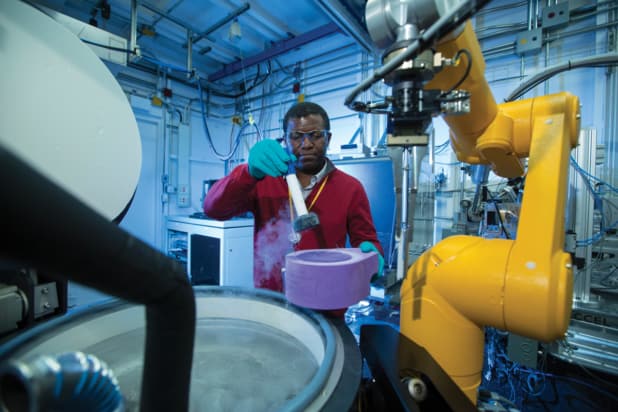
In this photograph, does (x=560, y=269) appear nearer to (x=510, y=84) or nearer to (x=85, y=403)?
(x=85, y=403)

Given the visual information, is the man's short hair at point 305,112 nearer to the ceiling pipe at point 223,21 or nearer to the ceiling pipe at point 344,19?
the ceiling pipe at point 344,19

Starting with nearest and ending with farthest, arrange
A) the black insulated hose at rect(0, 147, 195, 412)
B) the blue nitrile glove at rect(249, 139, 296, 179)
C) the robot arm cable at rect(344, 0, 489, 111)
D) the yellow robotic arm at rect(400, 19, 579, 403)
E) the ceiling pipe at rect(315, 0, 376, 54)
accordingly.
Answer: the black insulated hose at rect(0, 147, 195, 412) → the robot arm cable at rect(344, 0, 489, 111) → the yellow robotic arm at rect(400, 19, 579, 403) → the blue nitrile glove at rect(249, 139, 296, 179) → the ceiling pipe at rect(315, 0, 376, 54)

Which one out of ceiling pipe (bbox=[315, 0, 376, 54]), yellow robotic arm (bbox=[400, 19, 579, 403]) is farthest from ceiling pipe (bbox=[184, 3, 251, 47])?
yellow robotic arm (bbox=[400, 19, 579, 403])

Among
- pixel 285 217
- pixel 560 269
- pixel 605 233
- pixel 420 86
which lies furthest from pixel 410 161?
pixel 605 233

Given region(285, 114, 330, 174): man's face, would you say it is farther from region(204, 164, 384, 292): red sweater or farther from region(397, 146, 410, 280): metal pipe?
region(397, 146, 410, 280): metal pipe

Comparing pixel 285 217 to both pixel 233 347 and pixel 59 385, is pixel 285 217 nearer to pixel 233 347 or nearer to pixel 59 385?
pixel 233 347

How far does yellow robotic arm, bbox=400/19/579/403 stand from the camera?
1.50 feet

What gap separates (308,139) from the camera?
1.19 meters

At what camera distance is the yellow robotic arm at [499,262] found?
0.46 metres

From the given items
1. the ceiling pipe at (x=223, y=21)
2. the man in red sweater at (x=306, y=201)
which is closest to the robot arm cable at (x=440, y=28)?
the man in red sweater at (x=306, y=201)

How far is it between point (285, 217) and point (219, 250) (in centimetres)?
133

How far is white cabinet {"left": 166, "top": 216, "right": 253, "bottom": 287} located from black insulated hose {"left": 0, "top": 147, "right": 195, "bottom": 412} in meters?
2.10

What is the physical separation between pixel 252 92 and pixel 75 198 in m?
3.69

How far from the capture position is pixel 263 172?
3.22ft
